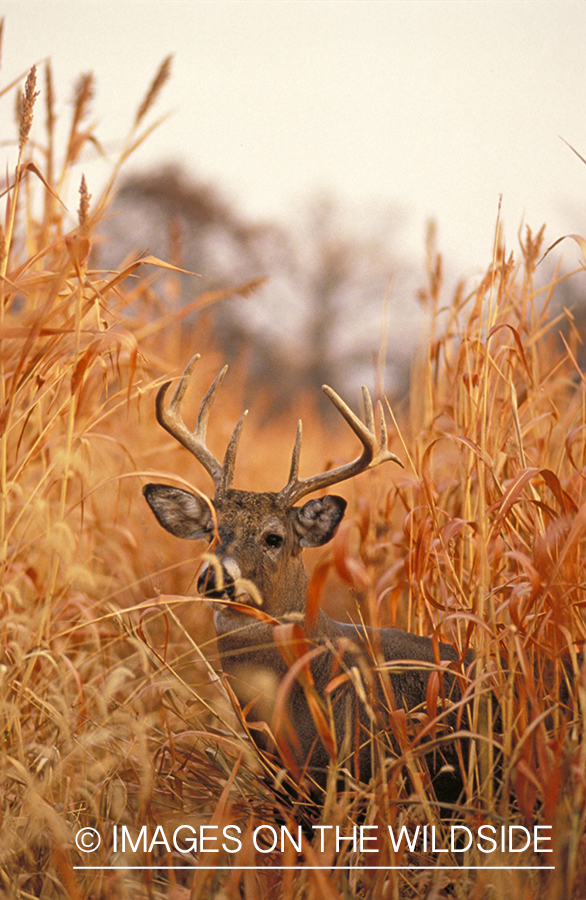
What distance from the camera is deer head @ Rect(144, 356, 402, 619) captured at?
2436 millimetres

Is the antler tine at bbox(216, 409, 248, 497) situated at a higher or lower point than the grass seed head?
lower

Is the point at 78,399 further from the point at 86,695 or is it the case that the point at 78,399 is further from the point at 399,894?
the point at 399,894

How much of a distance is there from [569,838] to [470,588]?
0.77 m

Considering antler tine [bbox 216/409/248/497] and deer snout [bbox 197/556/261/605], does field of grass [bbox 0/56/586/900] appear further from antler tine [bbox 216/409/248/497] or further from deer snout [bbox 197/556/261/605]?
antler tine [bbox 216/409/248/497]

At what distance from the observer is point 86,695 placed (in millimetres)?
2305

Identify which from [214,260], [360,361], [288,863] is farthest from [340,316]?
[288,863]

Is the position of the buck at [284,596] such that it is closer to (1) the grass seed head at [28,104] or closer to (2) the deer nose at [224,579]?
(2) the deer nose at [224,579]

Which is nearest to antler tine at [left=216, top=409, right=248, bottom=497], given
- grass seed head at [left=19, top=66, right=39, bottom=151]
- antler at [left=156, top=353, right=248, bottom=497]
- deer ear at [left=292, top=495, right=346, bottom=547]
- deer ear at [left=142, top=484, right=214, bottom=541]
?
antler at [left=156, top=353, right=248, bottom=497]

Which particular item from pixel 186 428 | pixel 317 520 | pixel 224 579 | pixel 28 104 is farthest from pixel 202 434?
pixel 28 104

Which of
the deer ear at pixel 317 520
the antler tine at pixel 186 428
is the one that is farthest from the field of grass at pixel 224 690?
the antler tine at pixel 186 428

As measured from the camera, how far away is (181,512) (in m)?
2.63

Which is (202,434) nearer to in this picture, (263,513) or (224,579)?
(263,513)

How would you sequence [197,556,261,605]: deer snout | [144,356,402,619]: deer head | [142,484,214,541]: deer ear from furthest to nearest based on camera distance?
[142,484,214,541]: deer ear → [144,356,402,619]: deer head → [197,556,261,605]: deer snout

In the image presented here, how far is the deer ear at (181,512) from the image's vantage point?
8.46 feet
